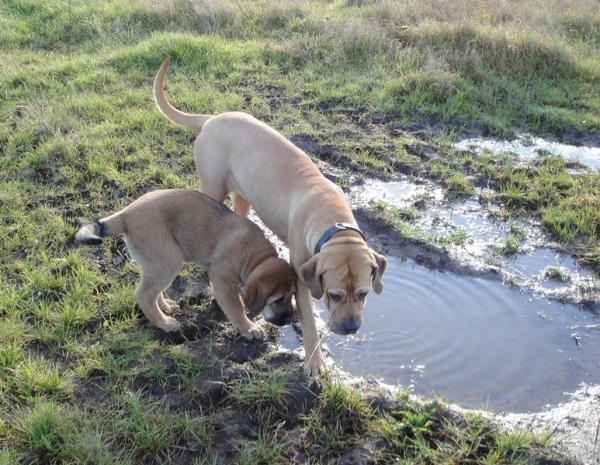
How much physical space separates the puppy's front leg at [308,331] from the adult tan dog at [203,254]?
79mm

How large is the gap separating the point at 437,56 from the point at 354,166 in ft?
10.6

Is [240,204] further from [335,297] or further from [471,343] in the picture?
[471,343]

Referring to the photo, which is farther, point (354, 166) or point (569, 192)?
point (354, 166)

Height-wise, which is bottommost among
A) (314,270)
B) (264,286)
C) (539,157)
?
(539,157)

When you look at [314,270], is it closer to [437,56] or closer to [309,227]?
[309,227]

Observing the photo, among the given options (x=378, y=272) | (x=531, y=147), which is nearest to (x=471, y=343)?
(x=378, y=272)

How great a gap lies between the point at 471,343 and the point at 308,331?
1.17m

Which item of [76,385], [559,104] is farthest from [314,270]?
[559,104]

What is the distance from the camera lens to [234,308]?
397 cm

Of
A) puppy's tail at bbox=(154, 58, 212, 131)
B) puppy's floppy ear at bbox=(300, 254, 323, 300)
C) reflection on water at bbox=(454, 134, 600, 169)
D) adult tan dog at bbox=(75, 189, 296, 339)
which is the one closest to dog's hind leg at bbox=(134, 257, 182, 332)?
adult tan dog at bbox=(75, 189, 296, 339)

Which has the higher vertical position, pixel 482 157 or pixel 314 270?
pixel 314 270

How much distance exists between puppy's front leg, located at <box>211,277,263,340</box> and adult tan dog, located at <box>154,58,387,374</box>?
0.35 meters

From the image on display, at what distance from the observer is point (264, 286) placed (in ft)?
12.5

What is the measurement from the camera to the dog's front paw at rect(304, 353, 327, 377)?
3717 mm
